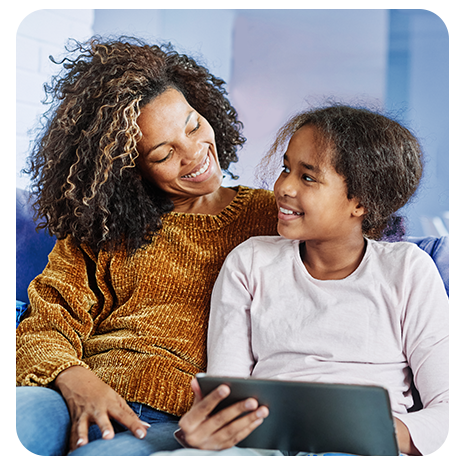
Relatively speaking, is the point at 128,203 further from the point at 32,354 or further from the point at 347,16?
A: the point at 347,16

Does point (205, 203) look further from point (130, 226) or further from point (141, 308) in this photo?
point (141, 308)

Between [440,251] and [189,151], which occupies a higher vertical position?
[189,151]

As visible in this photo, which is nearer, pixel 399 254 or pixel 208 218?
pixel 399 254

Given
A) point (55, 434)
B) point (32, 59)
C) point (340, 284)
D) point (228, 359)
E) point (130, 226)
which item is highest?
point (32, 59)

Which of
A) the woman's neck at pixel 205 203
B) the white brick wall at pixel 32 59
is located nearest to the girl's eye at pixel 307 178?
the woman's neck at pixel 205 203

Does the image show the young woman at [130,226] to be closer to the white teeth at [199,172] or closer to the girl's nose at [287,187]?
the white teeth at [199,172]

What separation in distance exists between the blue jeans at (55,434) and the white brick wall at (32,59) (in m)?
1.32

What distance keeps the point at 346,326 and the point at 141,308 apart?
52 cm

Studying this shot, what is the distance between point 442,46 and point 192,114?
3.84ft

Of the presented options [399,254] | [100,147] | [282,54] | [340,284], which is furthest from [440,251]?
[282,54]

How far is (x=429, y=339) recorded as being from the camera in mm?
1018

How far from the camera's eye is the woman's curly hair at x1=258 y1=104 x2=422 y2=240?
1104mm

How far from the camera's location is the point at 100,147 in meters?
1.27

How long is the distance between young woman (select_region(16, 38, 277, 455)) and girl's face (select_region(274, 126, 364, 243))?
246mm
